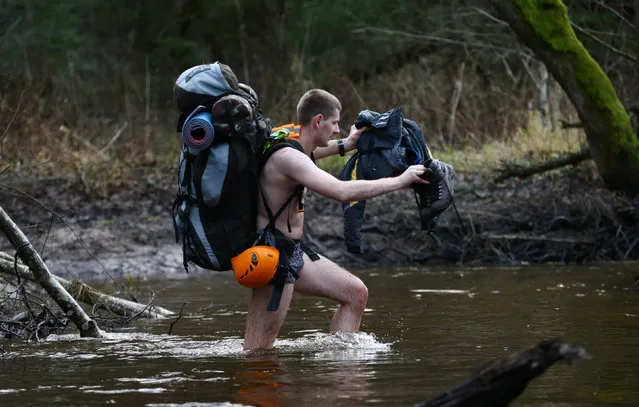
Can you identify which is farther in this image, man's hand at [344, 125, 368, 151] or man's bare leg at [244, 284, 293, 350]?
man's hand at [344, 125, 368, 151]

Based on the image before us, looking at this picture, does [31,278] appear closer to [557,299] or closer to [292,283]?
[292,283]

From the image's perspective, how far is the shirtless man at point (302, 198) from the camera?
23.0ft

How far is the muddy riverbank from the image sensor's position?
1345 centimetres

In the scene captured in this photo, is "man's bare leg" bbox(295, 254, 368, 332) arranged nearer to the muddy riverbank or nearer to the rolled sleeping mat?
the rolled sleeping mat

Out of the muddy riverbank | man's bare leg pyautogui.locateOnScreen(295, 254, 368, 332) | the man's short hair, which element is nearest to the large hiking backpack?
the man's short hair

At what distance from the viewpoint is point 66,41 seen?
25547mm

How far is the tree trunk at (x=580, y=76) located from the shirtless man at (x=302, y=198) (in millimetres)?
4280

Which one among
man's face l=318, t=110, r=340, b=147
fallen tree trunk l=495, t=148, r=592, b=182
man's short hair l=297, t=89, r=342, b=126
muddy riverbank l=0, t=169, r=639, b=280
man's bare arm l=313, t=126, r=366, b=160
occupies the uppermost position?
man's short hair l=297, t=89, r=342, b=126

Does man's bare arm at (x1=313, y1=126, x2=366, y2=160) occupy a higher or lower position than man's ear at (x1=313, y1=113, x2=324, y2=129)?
lower

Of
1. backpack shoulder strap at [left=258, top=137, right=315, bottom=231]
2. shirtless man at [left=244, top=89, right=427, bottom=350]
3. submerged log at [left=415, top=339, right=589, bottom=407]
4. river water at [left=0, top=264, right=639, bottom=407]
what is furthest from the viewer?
backpack shoulder strap at [left=258, top=137, right=315, bottom=231]

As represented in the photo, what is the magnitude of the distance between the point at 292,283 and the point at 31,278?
2344 mm

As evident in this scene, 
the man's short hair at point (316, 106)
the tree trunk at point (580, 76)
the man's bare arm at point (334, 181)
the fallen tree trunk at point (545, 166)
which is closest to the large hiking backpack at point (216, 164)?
the man's bare arm at point (334, 181)

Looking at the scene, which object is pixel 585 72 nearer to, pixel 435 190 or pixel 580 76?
pixel 580 76

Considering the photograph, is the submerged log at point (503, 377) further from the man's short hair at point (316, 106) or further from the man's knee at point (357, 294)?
the man's short hair at point (316, 106)
